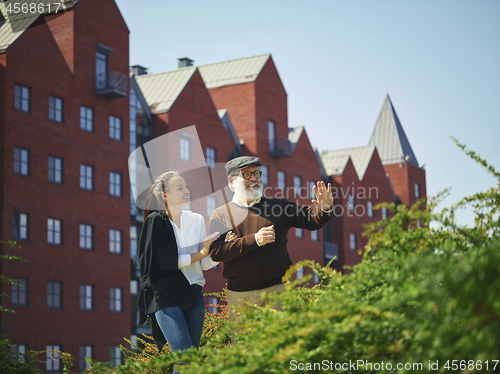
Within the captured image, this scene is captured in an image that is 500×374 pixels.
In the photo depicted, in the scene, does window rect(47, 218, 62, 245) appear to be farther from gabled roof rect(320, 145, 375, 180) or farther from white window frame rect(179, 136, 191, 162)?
gabled roof rect(320, 145, 375, 180)

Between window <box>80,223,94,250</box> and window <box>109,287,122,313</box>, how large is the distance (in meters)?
2.34

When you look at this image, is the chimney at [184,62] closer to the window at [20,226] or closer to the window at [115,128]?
the window at [115,128]

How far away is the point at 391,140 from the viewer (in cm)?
6025

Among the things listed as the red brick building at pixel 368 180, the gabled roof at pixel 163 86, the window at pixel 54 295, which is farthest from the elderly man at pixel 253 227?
the red brick building at pixel 368 180

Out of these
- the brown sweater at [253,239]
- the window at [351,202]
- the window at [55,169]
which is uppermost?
the window at [351,202]

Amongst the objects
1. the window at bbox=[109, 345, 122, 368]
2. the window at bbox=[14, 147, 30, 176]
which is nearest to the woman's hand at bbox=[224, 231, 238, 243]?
the window at bbox=[14, 147, 30, 176]

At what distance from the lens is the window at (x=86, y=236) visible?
29.2 meters

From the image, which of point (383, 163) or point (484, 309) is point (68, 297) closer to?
point (484, 309)

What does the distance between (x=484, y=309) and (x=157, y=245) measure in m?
3.59

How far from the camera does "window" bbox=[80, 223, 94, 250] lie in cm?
2919

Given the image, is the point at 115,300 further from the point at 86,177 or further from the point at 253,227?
the point at 253,227

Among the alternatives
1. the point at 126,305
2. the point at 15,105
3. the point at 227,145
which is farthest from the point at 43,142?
the point at 227,145

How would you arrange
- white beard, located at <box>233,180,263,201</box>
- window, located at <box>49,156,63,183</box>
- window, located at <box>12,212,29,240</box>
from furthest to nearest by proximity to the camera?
1. window, located at <box>49,156,63,183</box>
2. window, located at <box>12,212,29,240</box>
3. white beard, located at <box>233,180,263,201</box>

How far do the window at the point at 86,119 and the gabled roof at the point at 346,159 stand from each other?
2369cm
